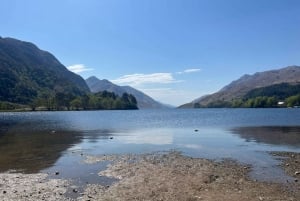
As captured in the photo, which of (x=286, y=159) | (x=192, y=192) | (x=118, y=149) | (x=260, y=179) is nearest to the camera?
(x=192, y=192)

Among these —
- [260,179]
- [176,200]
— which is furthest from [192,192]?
[260,179]

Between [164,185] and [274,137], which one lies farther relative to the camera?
[274,137]

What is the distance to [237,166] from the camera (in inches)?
1329

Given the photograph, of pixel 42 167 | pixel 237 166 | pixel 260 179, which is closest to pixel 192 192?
pixel 260 179

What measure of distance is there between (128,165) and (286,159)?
17539mm

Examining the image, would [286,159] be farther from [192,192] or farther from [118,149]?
[118,149]

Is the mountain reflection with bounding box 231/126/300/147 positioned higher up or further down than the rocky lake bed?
higher up

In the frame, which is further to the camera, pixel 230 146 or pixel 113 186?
pixel 230 146

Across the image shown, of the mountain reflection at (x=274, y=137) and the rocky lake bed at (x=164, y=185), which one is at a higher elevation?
the mountain reflection at (x=274, y=137)

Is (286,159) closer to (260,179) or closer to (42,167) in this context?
(260,179)

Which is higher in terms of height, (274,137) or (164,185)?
(274,137)

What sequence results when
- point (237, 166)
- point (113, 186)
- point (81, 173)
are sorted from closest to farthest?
point (113, 186)
point (81, 173)
point (237, 166)

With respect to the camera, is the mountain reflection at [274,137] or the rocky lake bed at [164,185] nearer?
the rocky lake bed at [164,185]

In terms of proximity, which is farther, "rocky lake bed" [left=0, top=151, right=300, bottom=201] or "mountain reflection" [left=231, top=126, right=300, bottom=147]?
"mountain reflection" [left=231, top=126, right=300, bottom=147]
